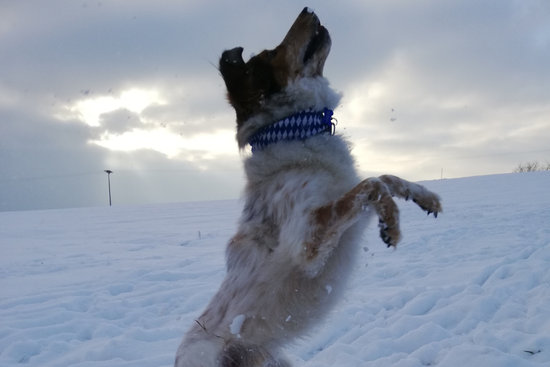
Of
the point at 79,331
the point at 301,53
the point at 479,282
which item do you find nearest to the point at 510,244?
the point at 479,282

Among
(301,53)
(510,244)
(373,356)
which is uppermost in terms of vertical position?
(301,53)

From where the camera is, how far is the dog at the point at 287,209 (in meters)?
2.14

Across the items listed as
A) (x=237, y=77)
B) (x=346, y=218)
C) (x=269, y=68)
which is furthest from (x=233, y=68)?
(x=346, y=218)

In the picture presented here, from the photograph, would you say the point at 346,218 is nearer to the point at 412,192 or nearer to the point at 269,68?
the point at 412,192

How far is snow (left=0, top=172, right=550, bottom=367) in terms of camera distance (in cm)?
318

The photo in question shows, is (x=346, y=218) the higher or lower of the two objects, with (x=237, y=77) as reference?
lower

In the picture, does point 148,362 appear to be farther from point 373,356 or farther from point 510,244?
point 510,244

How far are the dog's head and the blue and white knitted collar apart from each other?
0.19 meters

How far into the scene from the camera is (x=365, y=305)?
13.7ft

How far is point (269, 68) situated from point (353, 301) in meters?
2.82

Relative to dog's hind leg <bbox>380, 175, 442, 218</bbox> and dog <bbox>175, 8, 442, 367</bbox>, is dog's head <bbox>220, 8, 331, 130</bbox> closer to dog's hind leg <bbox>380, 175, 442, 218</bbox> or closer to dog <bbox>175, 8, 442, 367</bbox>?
dog <bbox>175, 8, 442, 367</bbox>

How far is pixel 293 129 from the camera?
2541mm

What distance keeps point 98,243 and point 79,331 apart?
17.5ft

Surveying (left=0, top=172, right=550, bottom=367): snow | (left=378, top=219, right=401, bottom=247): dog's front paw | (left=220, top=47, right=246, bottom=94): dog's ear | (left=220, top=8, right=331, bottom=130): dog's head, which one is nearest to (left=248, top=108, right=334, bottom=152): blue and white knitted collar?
(left=220, top=8, right=331, bottom=130): dog's head
